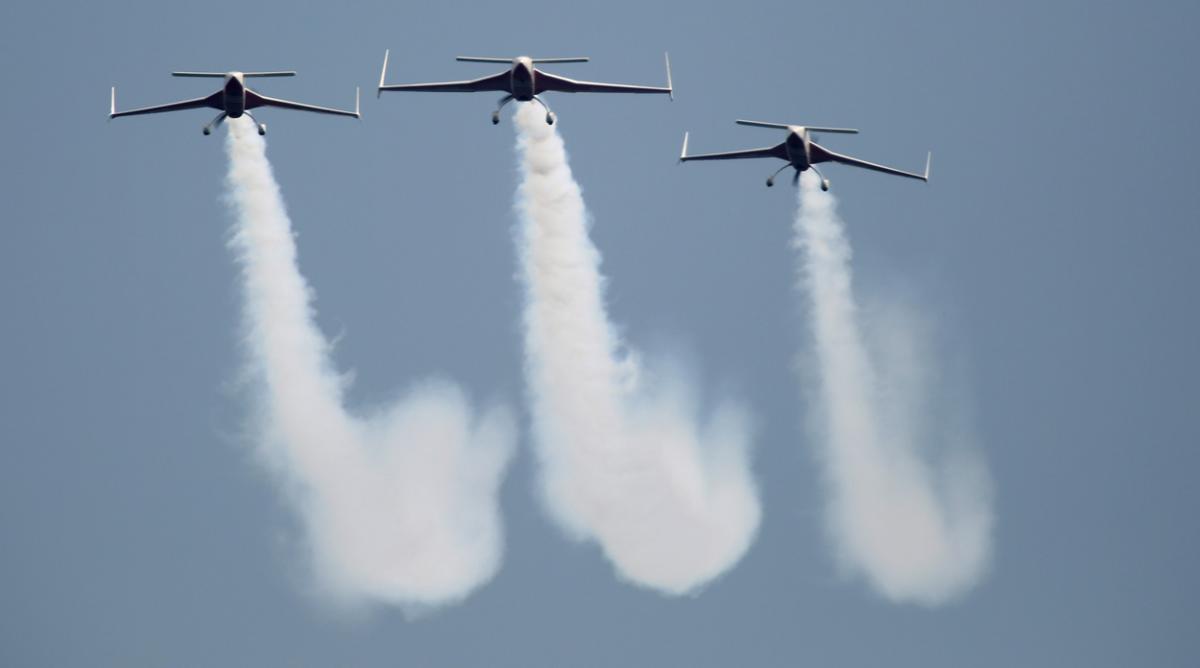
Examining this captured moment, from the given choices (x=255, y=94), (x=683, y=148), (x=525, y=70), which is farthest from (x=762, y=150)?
(x=255, y=94)

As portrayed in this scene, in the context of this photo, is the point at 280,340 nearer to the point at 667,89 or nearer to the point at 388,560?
the point at 388,560

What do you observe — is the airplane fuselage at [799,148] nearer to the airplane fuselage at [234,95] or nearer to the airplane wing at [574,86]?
the airplane wing at [574,86]

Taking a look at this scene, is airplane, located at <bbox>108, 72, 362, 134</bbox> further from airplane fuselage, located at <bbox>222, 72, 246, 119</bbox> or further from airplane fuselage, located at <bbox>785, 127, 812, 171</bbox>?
airplane fuselage, located at <bbox>785, 127, 812, 171</bbox>

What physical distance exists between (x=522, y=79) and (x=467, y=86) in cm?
370

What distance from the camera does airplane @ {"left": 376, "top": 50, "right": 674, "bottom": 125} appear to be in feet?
387

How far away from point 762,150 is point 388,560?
1098 inches

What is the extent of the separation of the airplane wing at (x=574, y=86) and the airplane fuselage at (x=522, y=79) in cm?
82

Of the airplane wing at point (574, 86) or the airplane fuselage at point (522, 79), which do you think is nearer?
the airplane fuselage at point (522, 79)

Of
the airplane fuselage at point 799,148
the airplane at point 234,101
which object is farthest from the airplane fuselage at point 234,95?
the airplane fuselage at point 799,148

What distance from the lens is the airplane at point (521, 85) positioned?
387 feet

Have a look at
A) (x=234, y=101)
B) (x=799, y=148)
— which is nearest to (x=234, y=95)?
(x=234, y=101)

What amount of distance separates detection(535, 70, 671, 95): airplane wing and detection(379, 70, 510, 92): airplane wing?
1.58 m

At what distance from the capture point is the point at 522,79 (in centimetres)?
11806

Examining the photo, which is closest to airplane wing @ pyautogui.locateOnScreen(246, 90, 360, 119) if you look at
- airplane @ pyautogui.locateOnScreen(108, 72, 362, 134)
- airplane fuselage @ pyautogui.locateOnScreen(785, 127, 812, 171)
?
airplane @ pyautogui.locateOnScreen(108, 72, 362, 134)
